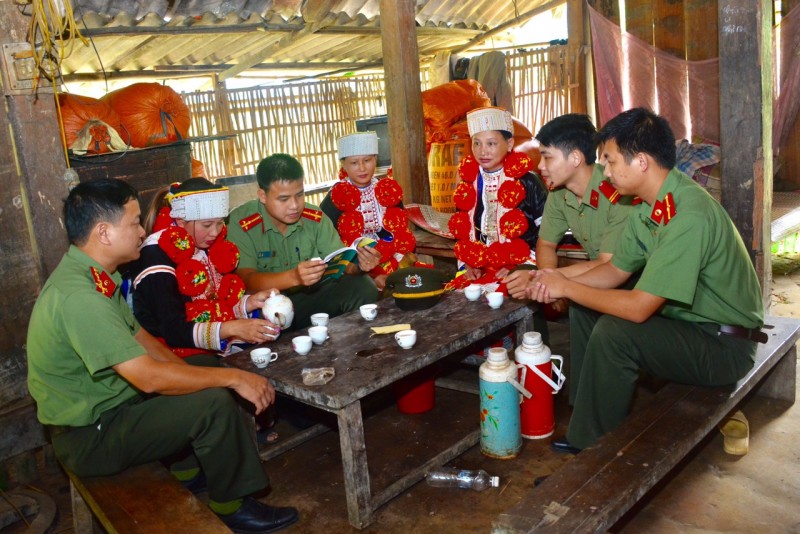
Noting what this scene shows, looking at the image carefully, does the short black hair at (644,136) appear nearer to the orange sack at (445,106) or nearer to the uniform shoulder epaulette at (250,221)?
the uniform shoulder epaulette at (250,221)

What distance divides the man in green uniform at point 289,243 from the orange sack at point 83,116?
6.63ft

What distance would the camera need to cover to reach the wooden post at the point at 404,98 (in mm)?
5871

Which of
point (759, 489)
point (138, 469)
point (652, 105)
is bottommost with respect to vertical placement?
point (759, 489)

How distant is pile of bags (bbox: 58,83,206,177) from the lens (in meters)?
6.36

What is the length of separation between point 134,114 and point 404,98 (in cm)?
283

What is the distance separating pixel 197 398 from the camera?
281 centimetres

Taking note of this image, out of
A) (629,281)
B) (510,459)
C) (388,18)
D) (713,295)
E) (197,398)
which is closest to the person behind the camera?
(197,398)

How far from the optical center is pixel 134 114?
6.77 metres

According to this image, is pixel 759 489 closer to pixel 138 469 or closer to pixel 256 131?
pixel 138 469

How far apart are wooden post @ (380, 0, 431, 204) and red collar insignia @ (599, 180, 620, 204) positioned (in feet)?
7.82

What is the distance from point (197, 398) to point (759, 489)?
2568 mm

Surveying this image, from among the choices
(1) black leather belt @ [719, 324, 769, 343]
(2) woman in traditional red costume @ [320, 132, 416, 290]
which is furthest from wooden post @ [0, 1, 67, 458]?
(1) black leather belt @ [719, 324, 769, 343]

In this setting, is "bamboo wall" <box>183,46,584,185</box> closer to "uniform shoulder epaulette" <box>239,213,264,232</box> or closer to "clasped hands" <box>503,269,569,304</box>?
"uniform shoulder epaulette" <box>239,213,264,232</box>

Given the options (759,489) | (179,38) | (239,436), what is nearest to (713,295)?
(759,489)
